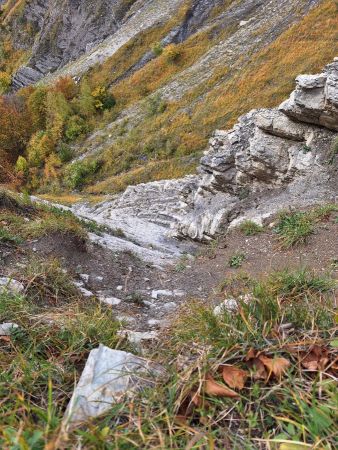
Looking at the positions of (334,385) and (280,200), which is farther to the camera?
(280,200)

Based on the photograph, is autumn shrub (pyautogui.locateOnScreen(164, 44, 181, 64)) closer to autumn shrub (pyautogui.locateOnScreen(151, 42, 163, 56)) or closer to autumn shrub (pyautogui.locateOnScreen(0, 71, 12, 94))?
autumn shrub (pyautogui.locateOnScreen(151, 42, 163, 56))

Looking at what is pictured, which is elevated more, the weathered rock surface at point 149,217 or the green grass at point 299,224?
the green grass at point 299,224

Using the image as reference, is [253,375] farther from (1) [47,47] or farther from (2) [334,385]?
(1) [47,47]

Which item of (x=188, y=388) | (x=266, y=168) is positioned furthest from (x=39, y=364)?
(x=266, y=168)

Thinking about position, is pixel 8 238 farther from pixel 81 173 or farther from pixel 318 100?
pixel 81 173

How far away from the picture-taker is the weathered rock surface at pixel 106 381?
2.38m

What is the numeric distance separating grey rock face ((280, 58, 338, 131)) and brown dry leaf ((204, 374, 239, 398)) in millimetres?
13377

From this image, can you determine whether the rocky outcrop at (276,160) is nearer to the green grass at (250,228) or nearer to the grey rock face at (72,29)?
the green grass at (250,228)

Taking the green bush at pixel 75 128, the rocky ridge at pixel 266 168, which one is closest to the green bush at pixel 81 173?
the green bush at pixel 75 128

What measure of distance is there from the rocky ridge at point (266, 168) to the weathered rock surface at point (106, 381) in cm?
1003

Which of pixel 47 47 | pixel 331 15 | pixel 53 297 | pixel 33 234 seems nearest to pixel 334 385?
pixel 53 297

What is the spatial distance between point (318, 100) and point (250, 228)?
5.63 meters

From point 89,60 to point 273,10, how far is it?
1297 inches

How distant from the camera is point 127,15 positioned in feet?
245
